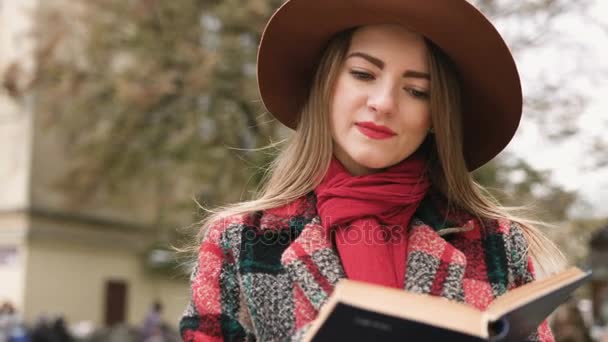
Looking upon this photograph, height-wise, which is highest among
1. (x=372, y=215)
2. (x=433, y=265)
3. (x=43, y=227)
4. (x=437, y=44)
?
(x=43, y=227)

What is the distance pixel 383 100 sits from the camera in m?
2.04

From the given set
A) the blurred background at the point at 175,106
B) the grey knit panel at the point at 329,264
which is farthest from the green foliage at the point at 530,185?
the grey knit panel at the point at 329,264

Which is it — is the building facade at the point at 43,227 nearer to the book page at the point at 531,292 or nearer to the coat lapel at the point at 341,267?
the coat lapel at the point at 341,267

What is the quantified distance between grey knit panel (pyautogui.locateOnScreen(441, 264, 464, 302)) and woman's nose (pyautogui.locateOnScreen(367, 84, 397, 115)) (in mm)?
401

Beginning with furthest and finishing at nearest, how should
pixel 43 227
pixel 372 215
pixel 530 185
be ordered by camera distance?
pixel 43 227
pixel 530 185
pixel 372 215

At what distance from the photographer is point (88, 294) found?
68.4 ft

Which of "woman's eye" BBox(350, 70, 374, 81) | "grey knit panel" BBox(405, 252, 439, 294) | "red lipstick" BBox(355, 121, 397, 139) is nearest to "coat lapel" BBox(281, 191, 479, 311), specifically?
"grey knit panel" BBox(405, 252, 439, 294)

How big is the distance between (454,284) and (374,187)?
0.30m

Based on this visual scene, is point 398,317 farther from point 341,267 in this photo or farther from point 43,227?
point 43,227

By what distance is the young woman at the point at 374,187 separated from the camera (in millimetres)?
1984

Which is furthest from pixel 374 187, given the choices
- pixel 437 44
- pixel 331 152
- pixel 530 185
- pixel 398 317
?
pixel 530 185

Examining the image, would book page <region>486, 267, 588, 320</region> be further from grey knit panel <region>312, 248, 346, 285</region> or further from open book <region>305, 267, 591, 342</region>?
grey knit panel <region>312, 248, 346, 285</region>

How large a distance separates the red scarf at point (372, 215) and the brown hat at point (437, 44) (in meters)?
0.29

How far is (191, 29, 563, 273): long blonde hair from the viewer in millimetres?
2154
